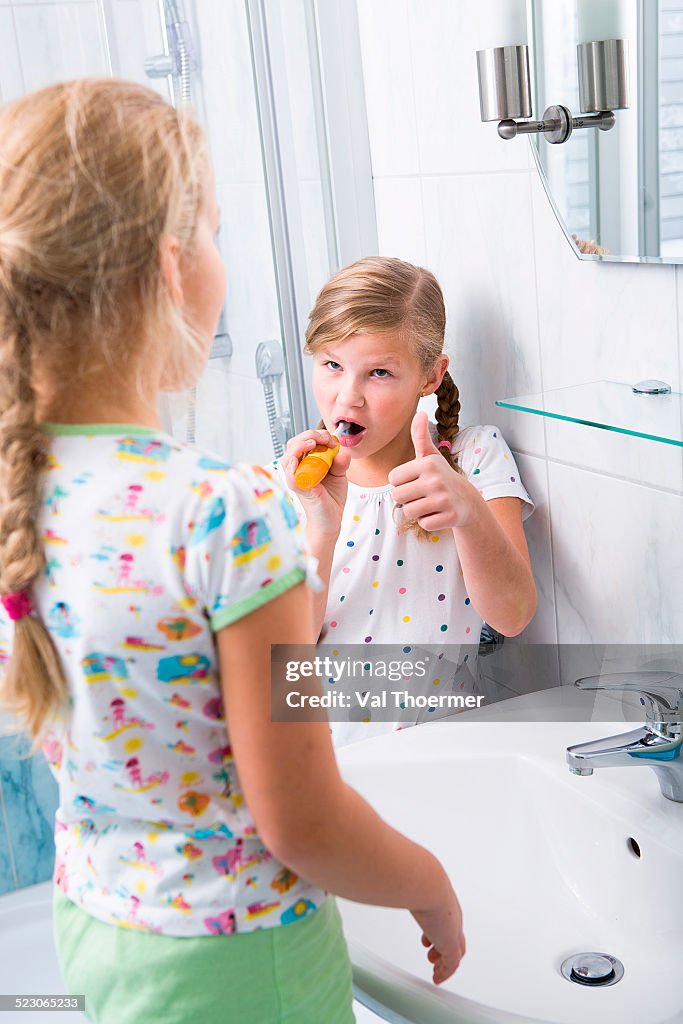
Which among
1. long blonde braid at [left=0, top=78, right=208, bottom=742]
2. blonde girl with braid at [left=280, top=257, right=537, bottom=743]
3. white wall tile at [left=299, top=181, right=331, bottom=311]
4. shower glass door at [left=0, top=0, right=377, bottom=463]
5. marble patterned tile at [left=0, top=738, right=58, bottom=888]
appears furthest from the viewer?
marble patterned tile at [left=0, top=738, right=58, bottom=888]

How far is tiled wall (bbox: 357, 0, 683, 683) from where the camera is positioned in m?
0.89

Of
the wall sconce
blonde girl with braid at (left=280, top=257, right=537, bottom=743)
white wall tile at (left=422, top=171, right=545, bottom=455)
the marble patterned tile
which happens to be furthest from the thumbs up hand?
the marble patterned tile

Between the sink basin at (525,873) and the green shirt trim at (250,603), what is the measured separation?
0.27 m

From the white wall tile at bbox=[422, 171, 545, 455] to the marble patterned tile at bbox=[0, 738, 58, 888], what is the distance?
997 millimetres

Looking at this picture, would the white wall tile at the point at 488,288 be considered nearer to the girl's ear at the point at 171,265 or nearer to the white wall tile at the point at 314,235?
the white wall tile at the point at 314,235

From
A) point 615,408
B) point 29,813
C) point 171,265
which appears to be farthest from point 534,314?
point 29,813

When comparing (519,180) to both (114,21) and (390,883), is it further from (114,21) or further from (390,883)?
(390,883)

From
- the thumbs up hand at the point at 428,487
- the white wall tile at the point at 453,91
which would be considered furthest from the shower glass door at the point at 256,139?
the thumbs up hand at the point at 428,487

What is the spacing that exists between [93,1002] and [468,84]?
87cm

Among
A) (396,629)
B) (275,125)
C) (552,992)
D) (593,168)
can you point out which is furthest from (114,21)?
(552,992)

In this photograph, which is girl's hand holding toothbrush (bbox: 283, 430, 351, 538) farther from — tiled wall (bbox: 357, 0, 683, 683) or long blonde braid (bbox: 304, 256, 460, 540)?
tiled wall (bbox: 357, 0, 683, 683)

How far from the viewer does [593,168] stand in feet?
2.94

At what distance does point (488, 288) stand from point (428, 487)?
0.91 ft

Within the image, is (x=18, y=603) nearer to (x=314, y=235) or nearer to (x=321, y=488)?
(x=321, y=488)
